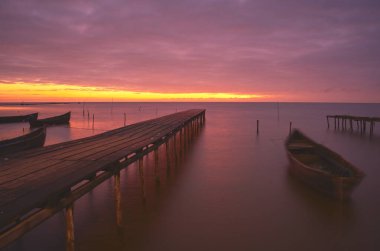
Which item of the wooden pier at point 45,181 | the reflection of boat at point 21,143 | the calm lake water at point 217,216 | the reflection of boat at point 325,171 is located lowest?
the calm lake water at point 217,216

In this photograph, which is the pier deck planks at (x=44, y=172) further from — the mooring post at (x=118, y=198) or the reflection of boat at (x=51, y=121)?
the reflection of boat at (x=51, y=121)

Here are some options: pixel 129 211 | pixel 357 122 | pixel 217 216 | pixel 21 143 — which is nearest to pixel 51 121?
pixel 21 143

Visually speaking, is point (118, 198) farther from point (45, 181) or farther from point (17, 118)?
point (17, 118)

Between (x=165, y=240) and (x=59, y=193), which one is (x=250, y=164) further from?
(x=59, y=193)

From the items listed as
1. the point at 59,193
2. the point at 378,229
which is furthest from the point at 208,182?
the point at 59,193

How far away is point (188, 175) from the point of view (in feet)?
43.6

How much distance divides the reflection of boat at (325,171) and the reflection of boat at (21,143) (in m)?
12.6

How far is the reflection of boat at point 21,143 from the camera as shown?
1271cm

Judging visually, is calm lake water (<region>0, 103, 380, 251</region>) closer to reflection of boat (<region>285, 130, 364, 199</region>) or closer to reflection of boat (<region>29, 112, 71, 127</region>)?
reflection of boat (<region>285, 130, 364, 199</region>)

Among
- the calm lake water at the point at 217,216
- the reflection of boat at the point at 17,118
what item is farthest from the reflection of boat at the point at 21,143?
the reflection of boat at the point at 17,118

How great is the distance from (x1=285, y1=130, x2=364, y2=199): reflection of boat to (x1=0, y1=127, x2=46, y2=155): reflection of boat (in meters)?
12.6

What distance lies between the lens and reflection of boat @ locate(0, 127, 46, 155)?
12706mm

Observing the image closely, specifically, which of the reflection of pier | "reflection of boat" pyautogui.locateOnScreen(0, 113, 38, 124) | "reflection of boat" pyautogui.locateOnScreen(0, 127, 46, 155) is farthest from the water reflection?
"reflection of boat" pyautogui.locateOnScreen(0, 113, 38, 124)

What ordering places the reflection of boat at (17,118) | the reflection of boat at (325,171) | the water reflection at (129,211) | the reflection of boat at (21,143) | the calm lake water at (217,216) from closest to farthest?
the water reflection at (129,211)
the calm lake water at (217,216)
the reflection of boat at (325,171)
the reflection of boat at (21,143)
the reflection of boat at (17,118)
